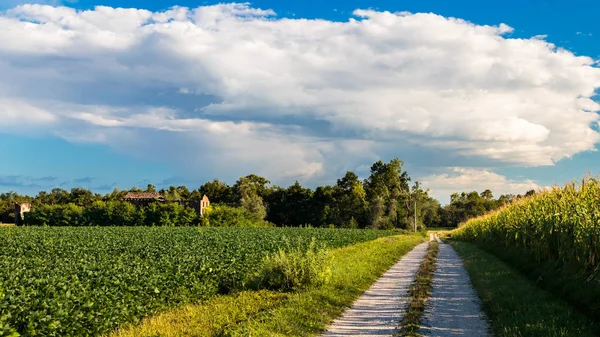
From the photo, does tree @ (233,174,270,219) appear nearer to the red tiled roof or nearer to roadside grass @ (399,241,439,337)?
the red tiled roof

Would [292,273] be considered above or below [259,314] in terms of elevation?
above

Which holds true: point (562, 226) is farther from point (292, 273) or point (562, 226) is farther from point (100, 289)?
point (100, 289)

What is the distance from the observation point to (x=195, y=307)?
43.0ft

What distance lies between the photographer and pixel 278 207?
108m

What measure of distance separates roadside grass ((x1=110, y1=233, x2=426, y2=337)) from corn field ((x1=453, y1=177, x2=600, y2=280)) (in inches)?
275

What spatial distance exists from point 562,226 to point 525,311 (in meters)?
6.27

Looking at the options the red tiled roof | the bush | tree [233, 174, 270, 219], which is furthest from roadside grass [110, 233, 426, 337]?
the red tiled roof

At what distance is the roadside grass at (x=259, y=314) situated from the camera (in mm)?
10117

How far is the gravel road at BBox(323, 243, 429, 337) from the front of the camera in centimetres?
1020

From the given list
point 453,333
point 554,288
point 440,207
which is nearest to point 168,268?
point 453,333

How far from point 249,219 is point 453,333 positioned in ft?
242

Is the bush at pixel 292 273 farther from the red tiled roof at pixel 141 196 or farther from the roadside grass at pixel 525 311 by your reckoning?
the red tiled roof at pixel 141 196

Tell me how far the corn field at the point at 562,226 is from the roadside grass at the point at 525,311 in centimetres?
159

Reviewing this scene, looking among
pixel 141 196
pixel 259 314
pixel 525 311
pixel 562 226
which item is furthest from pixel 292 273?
pixel 141 196
